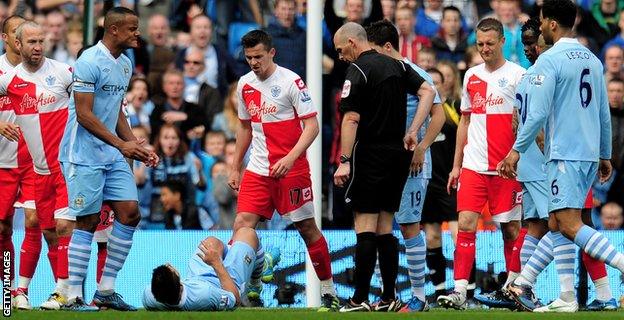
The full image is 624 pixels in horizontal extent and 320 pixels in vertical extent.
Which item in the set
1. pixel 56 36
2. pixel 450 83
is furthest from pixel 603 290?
pixel 56 36

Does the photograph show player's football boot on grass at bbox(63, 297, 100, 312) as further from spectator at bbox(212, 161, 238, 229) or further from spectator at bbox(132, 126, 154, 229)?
spectator at bbox(132, 126, 154, 229)

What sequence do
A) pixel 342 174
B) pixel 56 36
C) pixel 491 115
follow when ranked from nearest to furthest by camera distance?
pixel 342 174, pixel 491 115, pixel 56 36

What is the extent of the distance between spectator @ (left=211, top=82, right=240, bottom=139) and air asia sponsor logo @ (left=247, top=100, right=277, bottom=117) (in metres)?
5.63

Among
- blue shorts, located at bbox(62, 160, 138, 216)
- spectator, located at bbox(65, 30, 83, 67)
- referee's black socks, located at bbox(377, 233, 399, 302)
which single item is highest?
spectator, located at bbox(65, 30, 83, 67)

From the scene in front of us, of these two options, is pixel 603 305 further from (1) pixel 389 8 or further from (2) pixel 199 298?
(1) pixel 389 8

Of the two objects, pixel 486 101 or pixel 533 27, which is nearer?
pixel 533 27

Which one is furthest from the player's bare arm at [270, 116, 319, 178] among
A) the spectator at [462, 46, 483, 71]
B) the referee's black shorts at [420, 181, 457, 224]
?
the spectator at [462, 46, 483, 71]

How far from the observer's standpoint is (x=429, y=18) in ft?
64.0

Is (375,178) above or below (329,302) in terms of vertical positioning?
above

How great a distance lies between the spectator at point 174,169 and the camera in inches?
755

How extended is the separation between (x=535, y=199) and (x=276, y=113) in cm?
250

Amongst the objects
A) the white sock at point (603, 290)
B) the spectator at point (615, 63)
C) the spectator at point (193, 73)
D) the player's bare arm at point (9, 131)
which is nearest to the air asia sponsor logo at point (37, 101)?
the player's bare arm at point (9, 131)

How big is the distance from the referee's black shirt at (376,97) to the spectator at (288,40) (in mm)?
6015

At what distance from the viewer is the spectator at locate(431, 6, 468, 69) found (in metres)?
18.9
